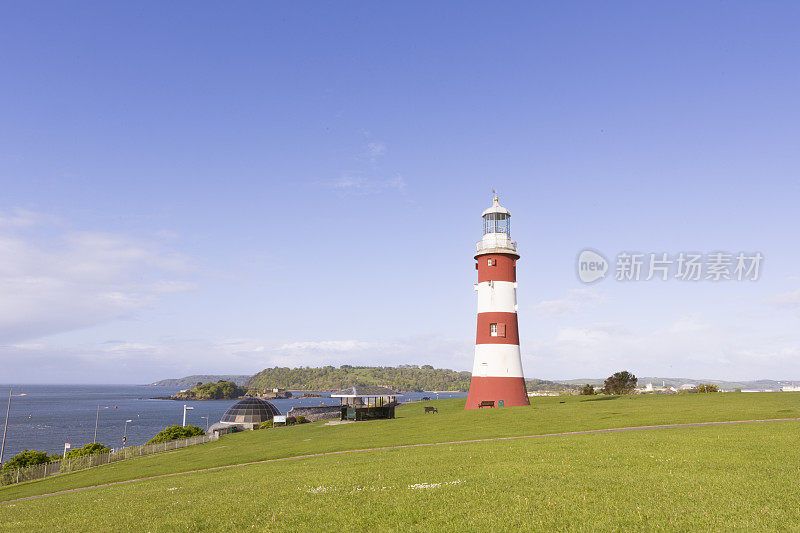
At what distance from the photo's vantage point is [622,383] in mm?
64938

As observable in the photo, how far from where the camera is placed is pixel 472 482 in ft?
43.6

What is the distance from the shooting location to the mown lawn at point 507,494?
9508mm

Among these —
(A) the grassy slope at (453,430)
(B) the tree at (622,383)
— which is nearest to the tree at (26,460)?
(A) the grassy slope at (453,430)

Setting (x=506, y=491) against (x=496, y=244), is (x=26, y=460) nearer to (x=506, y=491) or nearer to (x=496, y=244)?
(x=496, y=244)

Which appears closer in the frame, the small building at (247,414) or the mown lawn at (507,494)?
the mown lawn at (507,494)

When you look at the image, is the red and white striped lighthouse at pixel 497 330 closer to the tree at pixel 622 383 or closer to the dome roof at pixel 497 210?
the dome roof at pixel 497 210

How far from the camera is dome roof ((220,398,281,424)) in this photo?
66000mm

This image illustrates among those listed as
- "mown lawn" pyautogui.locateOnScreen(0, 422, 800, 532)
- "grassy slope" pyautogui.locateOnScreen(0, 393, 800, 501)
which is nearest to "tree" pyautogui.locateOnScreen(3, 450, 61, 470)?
"grassy slope" pyautogui.locateOnScreen(0, 393, 800, 501)

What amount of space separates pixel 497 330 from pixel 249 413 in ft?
136

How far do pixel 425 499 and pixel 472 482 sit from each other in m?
2.21

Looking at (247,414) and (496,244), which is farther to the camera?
(247,414)

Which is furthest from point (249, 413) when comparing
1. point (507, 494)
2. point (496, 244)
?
point (507, 494)

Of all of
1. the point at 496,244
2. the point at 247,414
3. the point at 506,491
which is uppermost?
the point at 496,244

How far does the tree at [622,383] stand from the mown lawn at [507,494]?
47606 millimetres
